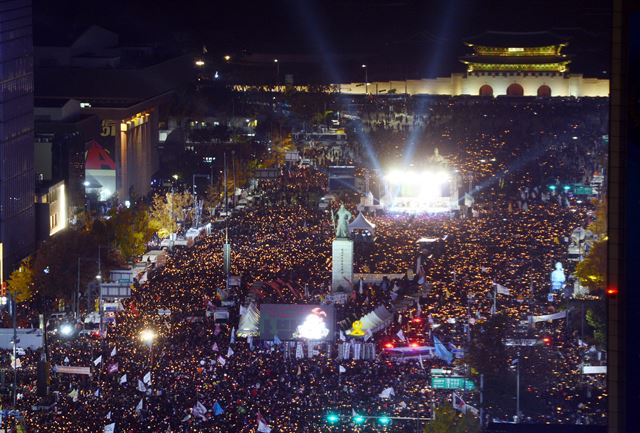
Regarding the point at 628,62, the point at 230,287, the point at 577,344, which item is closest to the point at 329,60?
the point at 230,287

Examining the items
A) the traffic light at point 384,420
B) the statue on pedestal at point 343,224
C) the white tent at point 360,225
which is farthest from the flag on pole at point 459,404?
the white tent at point 360,225

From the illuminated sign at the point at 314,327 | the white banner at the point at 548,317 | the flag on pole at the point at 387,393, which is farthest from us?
the white banner at the point at 548,317

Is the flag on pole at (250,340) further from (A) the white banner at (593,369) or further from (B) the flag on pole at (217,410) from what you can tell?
(A) the white banner at (593,369)

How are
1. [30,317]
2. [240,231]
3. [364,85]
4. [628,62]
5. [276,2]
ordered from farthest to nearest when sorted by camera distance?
[276,2], [364,85], [240,231], [30,317], [628,62]

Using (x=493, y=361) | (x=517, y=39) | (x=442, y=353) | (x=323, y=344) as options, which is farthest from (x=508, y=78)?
(x=493, y=361)

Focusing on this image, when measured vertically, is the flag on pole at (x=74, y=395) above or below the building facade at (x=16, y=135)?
below

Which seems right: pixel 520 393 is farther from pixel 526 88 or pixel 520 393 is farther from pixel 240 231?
pixel 526 88

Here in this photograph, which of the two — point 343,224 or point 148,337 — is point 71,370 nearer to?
point 148,337
